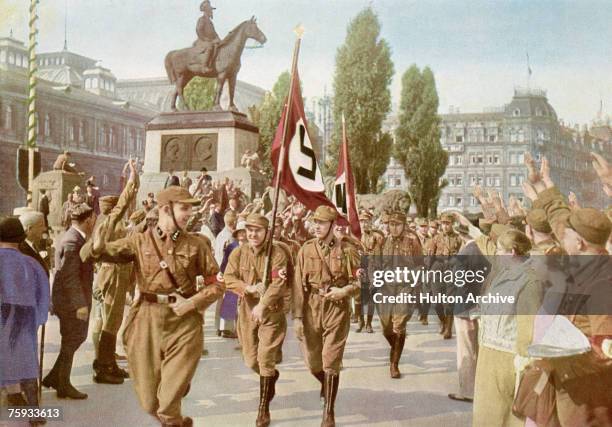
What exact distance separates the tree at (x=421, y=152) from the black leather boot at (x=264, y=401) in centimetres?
523

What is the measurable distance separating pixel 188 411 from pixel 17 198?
3271mm

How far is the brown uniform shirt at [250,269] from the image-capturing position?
19.7ft

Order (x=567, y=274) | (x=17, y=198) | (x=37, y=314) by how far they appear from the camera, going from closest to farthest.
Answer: (x=567, y=274) < (x=37, y=314) < (x=17, y=198)

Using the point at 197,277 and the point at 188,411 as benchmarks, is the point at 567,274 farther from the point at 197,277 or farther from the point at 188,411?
the point at 188,411

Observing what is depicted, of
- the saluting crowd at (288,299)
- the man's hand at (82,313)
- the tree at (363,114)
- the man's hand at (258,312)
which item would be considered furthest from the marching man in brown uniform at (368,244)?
the man's hand at (82,313)

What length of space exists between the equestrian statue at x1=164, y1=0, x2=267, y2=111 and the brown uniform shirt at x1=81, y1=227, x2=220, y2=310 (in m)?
3.72

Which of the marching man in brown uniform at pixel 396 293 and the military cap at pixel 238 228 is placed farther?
the military cap at pixel 238 228

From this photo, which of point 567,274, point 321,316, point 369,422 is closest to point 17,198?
point 321,316

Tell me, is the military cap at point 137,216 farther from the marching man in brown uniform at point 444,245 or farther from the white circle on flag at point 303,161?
the marching man in brown uniform at point 444,245

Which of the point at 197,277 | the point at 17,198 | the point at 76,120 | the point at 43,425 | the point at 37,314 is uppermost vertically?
the point at 76,120

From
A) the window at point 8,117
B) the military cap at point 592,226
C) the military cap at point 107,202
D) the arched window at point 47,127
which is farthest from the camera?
the arched window at point 47,127

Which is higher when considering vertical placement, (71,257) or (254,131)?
(254,131)

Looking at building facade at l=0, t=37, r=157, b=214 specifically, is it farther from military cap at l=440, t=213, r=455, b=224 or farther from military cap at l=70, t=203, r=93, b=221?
military cap at l=440, t=213, r=455, b=224

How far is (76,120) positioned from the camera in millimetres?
9438
